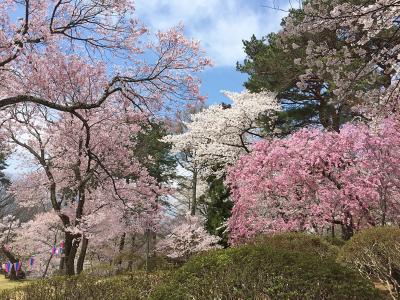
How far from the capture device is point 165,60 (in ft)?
29.0

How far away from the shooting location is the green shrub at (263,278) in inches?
145

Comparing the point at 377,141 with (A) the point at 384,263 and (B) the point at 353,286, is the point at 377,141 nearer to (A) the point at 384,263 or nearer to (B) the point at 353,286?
(A) the point at 384,263

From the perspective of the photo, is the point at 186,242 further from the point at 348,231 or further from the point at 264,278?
the point at 264,278

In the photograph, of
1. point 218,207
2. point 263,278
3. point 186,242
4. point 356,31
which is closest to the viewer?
point 263,278

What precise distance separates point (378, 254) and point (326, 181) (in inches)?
211

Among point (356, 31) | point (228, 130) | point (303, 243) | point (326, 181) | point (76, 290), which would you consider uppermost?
point (228, 130)

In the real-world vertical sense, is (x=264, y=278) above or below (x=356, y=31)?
below

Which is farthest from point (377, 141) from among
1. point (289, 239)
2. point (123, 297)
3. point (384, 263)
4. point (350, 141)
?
point (123, 297)

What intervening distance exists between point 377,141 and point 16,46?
30.6ft

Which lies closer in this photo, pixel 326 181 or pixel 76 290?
pixel 76 290

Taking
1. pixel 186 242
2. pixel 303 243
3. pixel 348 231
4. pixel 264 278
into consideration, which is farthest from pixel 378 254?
pixel 186 242

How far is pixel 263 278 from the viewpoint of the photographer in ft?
12.7

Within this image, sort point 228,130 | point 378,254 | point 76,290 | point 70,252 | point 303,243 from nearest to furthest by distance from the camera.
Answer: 1. point 76,290
2. point 378,254
3. point 303,243
4. point 70,252
5. point 228,130

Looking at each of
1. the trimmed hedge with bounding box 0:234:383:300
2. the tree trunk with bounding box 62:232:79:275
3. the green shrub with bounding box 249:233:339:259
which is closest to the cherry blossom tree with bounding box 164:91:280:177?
the tree trunk with bounding box 62:232:79:275
